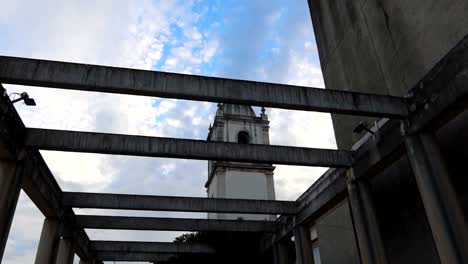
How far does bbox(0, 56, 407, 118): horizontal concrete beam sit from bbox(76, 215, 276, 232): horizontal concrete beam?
9255 millimetres

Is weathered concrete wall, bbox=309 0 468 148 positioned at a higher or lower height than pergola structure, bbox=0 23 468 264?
higher

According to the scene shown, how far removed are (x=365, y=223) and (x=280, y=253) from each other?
7.28m

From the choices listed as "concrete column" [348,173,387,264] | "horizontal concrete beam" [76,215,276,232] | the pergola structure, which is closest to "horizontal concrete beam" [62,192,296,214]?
the pergola structure

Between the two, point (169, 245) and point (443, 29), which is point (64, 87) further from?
point (169, 245)

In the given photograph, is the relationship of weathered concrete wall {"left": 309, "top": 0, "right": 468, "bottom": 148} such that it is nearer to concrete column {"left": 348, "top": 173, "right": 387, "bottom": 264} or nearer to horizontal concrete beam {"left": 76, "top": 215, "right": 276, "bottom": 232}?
concrete column {"left": 348, "top": 173, "right": 387, "bottom": 264}

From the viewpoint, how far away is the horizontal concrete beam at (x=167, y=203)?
14.0m

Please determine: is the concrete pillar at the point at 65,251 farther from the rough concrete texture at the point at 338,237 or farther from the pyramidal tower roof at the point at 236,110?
the pyramidal tower roof at the point at 236,110

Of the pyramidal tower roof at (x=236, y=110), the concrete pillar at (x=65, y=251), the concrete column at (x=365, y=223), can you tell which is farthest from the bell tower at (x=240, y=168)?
the concrete column at (x=365, y=223)

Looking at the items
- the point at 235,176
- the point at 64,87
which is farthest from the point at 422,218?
the point at 235,176

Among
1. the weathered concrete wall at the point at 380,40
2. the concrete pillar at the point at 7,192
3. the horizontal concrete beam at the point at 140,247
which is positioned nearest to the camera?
the concrete pillar at the point at 7,192

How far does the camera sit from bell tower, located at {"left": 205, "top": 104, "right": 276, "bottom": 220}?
116 ft

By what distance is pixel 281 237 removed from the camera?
17609 mm

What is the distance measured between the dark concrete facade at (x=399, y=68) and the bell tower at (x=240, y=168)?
2040cm

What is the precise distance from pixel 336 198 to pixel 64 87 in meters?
9.57
